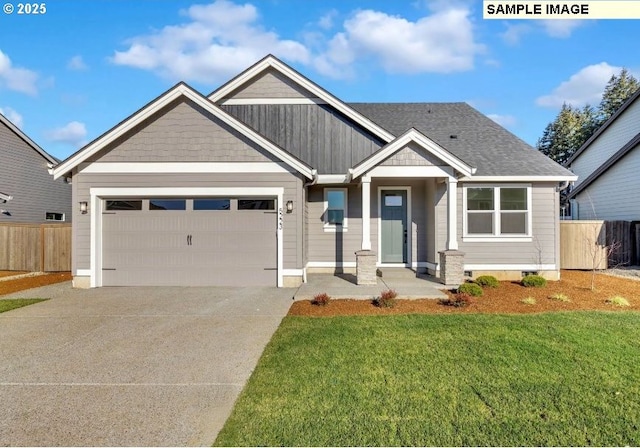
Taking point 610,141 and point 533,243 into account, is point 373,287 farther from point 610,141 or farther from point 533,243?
point 610,141

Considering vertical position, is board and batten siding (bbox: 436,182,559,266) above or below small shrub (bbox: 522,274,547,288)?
above

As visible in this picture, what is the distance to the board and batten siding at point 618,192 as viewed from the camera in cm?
1491

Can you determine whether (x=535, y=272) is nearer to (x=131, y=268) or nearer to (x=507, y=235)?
(x=507, y=235)

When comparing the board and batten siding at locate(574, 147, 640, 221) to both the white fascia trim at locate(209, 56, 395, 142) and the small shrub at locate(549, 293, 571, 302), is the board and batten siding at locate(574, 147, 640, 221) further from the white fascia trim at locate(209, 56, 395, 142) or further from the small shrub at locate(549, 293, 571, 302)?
the white fascia trim at locate(209, 56, 395, 142)

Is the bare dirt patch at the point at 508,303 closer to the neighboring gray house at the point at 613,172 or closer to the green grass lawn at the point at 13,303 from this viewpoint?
the green grass lawn at the point at 13,303

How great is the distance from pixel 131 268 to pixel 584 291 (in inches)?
459

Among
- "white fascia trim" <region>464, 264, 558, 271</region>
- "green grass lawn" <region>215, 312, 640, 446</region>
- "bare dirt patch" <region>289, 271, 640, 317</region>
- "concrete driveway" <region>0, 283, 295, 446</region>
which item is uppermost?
"white fascia trim" <region>464, 264, 558, 271</region>

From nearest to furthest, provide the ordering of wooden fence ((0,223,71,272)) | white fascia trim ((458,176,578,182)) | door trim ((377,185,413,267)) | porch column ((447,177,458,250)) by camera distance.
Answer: porch column ((447,177,458,250)) → white fascia trim ((458,176,578,182)) → door trim ((377,185,413,267)) → wooden fence ((0,223,71,272))

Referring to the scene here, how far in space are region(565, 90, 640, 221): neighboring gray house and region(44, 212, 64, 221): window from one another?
1085 inches

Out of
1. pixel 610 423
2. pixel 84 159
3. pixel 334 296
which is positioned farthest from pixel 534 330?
pixel 84 159

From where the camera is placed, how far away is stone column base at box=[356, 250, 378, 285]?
370 inches

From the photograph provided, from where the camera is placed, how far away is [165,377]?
4.19 metres

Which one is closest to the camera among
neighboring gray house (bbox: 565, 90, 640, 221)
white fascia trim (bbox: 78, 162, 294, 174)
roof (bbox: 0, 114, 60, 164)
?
white fascia trim (bbox: 78, 162, 294, 174)

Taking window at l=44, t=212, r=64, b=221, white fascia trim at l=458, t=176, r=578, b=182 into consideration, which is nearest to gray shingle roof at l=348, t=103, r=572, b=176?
white fascia trim at l=458, t=176, r=578, b=182
